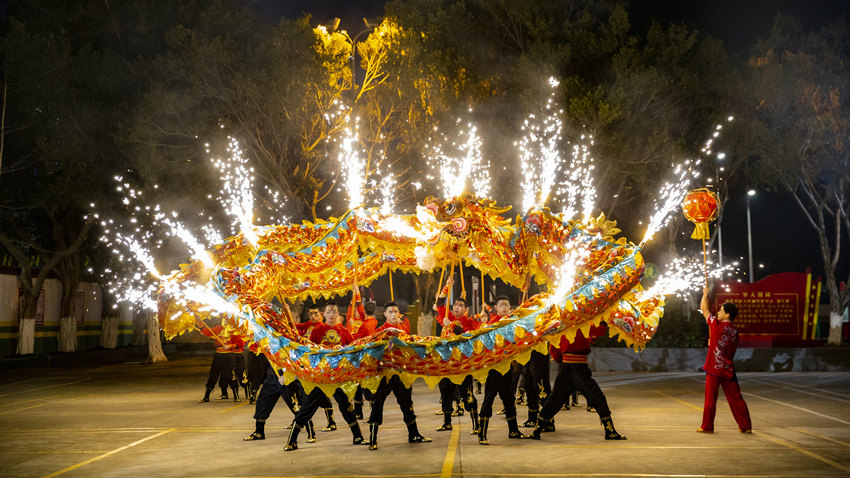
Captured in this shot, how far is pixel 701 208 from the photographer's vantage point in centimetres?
893

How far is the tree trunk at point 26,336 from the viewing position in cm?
2370

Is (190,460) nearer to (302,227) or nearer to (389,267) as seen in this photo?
(302,227)

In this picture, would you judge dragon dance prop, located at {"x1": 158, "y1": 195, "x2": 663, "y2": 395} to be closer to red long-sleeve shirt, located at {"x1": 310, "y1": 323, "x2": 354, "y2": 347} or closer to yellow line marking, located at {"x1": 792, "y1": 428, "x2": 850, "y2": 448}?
red long-sleeve shirt, located at {"x1": 310, "y1": 323, "x2": 354, "y2": 347}

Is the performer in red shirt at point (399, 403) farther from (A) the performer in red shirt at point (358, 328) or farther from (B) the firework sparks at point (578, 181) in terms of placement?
(B) the firework sparks at point (578, 181)

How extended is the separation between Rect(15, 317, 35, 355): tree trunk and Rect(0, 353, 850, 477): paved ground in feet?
33.0

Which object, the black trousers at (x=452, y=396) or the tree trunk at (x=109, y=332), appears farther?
the tree trunk at (x=109, y=332)

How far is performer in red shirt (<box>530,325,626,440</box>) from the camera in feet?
29.0

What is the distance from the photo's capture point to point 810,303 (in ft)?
67.2

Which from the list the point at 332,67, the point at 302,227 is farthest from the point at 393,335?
the point at 332,67

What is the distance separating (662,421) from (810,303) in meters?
12.3

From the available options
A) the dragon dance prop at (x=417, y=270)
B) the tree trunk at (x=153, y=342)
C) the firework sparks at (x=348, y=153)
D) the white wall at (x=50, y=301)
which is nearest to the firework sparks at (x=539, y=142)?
the firework sparks at (x=348, y=153)

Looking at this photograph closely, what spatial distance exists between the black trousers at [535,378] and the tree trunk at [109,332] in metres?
21.1

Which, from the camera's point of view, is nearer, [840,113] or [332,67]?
[332,67]

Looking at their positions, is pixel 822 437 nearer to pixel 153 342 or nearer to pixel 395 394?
pixel 395 394
